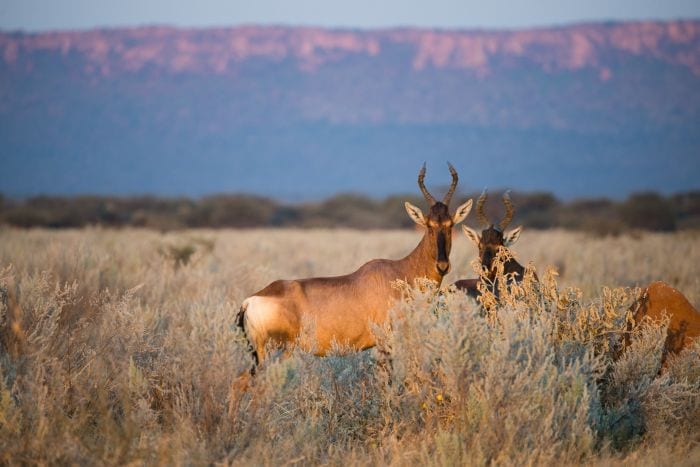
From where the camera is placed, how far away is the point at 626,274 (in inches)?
637

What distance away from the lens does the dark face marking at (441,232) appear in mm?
7625

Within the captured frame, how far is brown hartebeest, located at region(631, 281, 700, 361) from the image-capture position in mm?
7715

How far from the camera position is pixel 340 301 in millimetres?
7449

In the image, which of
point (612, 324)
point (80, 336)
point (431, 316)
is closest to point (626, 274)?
point (612, 324)

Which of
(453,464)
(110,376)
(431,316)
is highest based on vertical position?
(431,316)

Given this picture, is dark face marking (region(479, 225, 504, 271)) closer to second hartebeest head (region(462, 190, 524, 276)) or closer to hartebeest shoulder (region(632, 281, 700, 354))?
second hartebeest head (region(462, 190, 524, 276))

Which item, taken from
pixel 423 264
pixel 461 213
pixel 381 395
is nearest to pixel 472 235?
pixel 461 213

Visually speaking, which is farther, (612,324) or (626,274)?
(626,274)

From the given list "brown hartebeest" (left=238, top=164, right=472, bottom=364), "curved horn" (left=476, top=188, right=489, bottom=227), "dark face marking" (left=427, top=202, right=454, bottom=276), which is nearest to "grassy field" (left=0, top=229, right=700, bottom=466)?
"brown hartebeest" (left=238, top=164, right=472, bottom=364)

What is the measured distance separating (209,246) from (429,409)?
1510 cm

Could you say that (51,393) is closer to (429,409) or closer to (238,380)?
(238,380)

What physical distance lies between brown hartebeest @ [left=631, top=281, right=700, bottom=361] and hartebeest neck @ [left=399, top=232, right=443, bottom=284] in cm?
202

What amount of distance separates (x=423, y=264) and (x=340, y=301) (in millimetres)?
1050

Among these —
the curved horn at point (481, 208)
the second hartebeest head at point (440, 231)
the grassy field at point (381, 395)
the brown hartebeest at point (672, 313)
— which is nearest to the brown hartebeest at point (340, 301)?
the second hartebeest head at point (440, 231)
